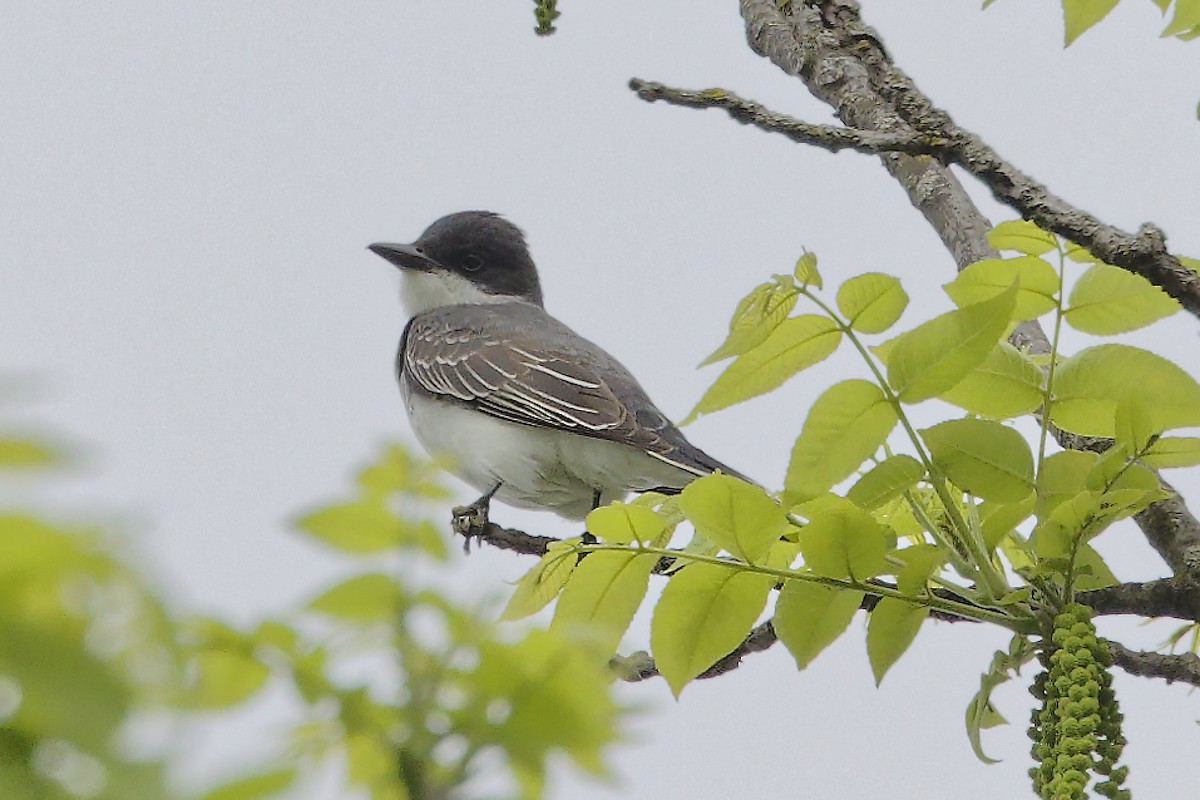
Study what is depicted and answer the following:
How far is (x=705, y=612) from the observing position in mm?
1859

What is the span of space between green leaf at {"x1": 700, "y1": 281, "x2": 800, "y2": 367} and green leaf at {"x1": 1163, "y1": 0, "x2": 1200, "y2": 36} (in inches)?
27.3

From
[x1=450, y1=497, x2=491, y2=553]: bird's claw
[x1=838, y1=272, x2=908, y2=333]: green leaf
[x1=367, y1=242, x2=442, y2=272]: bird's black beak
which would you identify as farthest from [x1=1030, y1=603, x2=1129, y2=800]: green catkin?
[x1=367, y1=242, x2=442, y2=272]: bird's black beak

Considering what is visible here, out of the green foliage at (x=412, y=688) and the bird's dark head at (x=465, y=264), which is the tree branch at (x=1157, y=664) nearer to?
the green foliage at (x=412, y=688)

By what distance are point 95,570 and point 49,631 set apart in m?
0.02

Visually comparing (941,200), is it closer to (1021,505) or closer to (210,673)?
(1021,505)

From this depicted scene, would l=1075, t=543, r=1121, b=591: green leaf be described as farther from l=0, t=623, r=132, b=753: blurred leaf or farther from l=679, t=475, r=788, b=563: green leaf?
l=0, t=623, r=132, b=753: blurred leaf

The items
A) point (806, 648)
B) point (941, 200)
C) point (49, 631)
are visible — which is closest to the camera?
point (49, 631)

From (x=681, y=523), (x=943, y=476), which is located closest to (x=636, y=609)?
(x=681, y=523)

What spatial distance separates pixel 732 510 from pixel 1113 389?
550 mm

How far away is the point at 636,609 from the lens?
1910mm

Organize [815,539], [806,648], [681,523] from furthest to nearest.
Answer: [681,523] < [806,648] < [815,539]

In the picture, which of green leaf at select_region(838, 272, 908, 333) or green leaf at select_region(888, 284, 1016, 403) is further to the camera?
green leaf at select_region(838, 272, 908, 333)

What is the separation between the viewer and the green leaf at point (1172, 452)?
1870mm

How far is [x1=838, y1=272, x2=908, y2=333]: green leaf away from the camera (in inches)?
76.3
